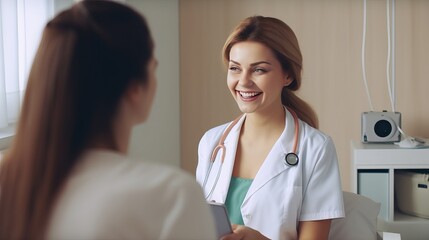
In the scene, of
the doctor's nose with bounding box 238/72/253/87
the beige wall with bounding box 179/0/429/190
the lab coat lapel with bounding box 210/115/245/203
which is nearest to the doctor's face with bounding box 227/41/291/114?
the doctor's nose with bounding box 238/72/253/87

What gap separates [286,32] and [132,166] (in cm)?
118

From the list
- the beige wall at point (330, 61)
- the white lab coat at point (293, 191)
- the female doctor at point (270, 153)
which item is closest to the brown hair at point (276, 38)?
the female doctor at point (270, 153)

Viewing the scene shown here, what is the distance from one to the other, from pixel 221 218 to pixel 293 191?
0.36m

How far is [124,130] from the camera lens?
984mm

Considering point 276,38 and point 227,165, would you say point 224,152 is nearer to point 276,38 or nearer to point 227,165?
point 227,165

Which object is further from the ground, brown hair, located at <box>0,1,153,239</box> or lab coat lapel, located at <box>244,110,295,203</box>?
brown hair, located at <box>0,1,153,239</box>

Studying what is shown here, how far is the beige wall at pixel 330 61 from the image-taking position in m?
3.38

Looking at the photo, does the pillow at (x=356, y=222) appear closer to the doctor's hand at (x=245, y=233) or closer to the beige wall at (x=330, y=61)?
the doctor's hand at (x=245, y=233)

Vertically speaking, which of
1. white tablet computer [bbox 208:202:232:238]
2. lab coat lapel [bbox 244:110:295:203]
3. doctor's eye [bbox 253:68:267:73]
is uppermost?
doctor's eye [bbox 253:68:267:73]

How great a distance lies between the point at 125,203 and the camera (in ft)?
2.86

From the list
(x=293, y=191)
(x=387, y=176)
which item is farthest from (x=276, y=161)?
(x=387, y=176)

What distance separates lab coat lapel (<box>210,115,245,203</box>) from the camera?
2025mm

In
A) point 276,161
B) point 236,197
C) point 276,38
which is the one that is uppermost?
point 276,38

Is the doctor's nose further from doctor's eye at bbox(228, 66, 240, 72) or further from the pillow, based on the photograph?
the pillow
